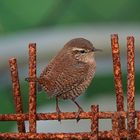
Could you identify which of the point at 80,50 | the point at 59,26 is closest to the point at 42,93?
the point at 59,26

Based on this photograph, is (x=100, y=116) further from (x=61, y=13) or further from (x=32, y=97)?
(x=61, y=13)

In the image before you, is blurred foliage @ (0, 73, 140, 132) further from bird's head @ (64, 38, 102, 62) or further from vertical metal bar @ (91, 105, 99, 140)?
vertical metal bar @ (91, 105, 99, 140)

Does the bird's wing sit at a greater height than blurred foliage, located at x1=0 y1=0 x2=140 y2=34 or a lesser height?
lesser

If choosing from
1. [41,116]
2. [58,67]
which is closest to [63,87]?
[58,67]

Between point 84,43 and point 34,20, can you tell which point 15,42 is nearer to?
point 34,20

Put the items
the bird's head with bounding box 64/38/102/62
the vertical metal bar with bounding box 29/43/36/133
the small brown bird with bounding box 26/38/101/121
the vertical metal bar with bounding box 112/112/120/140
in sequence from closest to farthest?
the vertical metal bar with bounding box 112/112/120/140
the vertical metal bar with bounding box 29/43/36/133
the small brown bird with bounding box 26/38/101/121
the bird's head with bounding box 64/38/102/62

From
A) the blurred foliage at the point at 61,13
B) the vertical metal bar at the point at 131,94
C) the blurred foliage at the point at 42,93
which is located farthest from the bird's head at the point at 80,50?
the vertical metal bar at the point at 131,94

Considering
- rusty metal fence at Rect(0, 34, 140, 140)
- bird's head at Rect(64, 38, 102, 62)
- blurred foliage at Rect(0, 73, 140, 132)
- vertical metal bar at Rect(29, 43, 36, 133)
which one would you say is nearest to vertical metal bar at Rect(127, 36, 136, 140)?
rusty metal fence at Rect(0, 34, 140, 140)
